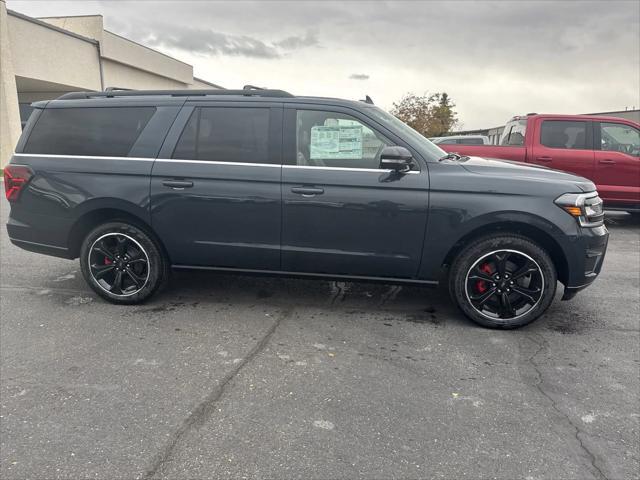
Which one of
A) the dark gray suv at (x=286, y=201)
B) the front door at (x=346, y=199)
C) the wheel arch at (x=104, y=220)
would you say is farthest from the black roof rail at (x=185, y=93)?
the wheel arch at (x=104, y=220)

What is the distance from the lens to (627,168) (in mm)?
7957

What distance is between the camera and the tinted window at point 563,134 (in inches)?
322

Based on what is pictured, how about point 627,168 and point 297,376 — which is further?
point 627,168

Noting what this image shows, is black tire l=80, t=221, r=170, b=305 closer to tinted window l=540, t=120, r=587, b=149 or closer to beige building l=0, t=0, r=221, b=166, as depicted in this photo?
tinted window l=540, t=120, r=587, b=149

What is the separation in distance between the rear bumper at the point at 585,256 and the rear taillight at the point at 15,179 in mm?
4783

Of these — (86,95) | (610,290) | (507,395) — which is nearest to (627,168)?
(610,290)

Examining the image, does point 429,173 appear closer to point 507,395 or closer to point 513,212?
point 513,212

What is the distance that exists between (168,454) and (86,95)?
3.52 meters

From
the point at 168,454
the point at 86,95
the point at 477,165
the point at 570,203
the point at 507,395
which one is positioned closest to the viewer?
the point at 168,454

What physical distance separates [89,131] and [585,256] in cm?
440

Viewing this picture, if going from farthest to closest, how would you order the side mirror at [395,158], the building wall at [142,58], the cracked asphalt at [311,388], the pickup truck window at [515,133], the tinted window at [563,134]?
the building wall at [142,58], the pickup truck window at [515,133], the tinted window at [563,134], the side mirror at [395,158], the cracked asphalt at [311,388]

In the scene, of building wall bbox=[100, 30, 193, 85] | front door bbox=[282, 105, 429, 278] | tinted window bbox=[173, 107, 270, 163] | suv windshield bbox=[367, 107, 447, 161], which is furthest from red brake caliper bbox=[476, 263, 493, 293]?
building wall bbox=[100, 30, 193, 85]

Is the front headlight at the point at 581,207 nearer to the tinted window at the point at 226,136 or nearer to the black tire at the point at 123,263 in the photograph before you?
the tinted window at the point at 226,136

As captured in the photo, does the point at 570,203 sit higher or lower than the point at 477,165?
lower
